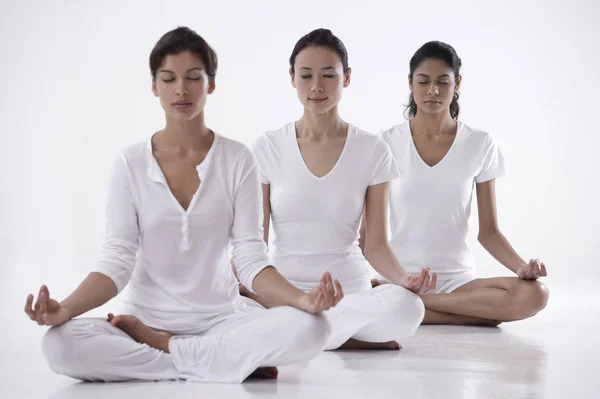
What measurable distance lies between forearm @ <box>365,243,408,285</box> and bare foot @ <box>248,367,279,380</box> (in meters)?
0.71

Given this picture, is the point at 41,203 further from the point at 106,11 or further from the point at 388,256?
the point at 388,256

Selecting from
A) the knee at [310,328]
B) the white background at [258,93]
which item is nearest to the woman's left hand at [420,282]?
the knee at [310,328]

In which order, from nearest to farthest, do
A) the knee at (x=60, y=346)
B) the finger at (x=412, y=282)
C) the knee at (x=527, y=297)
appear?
the knee at (x=60, y=346), the finger at (x=412, y=282), the knee at (x=527, y=297)

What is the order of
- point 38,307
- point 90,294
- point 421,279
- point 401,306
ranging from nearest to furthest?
point 38,307 → point 90,294 → point 421,279 → point 401,306

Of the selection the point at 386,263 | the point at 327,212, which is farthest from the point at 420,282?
the point at 327,212

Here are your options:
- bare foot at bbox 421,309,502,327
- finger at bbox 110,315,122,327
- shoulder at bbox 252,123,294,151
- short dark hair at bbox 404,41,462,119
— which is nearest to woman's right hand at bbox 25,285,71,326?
finger at bbox 110,315,122,327

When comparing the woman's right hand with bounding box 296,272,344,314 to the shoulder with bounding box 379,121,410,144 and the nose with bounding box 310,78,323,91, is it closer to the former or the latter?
the nose with bounding box 310,78,323,91

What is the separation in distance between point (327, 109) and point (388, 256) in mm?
602

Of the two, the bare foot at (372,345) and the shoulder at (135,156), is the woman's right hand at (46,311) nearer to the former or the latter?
the shoulder at (135,156)

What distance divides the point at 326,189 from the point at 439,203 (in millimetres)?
789

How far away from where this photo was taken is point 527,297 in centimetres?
415

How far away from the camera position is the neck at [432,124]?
4500 mm

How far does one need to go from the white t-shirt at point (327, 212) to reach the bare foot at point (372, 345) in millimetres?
192

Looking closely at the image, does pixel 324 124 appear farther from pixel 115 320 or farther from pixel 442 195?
pixel 115 320
